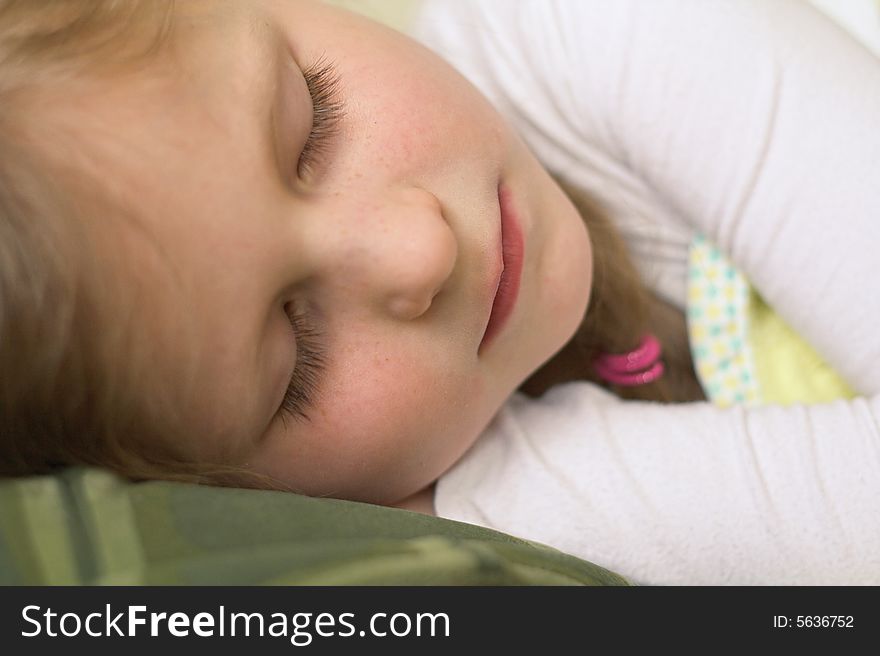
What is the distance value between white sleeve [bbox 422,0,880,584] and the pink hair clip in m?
0.07

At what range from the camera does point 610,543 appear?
0.74 m

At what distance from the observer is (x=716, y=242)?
912 millimetres

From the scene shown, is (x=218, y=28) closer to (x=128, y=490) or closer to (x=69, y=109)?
(x=69, y=109)

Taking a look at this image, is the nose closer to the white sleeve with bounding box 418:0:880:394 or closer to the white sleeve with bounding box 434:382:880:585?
the white sleeve with bounding box 434:382:880:585

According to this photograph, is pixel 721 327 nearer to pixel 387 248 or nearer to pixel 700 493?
pixel 700 493

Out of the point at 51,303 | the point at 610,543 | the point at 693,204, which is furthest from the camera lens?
the point at 693,204

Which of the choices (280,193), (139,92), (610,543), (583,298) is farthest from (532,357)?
(139,92)

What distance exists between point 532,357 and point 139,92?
0.42 m

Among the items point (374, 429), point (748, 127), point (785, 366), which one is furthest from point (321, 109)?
point (785, 366)

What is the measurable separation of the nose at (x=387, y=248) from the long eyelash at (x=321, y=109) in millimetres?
47

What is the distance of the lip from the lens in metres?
0.75

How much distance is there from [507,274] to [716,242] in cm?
29

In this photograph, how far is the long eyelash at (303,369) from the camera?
664 millimetres

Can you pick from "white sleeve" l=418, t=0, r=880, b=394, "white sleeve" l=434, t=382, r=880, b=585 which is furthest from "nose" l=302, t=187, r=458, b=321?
"white sleeve" l=418, t=0, r=880, b=394
